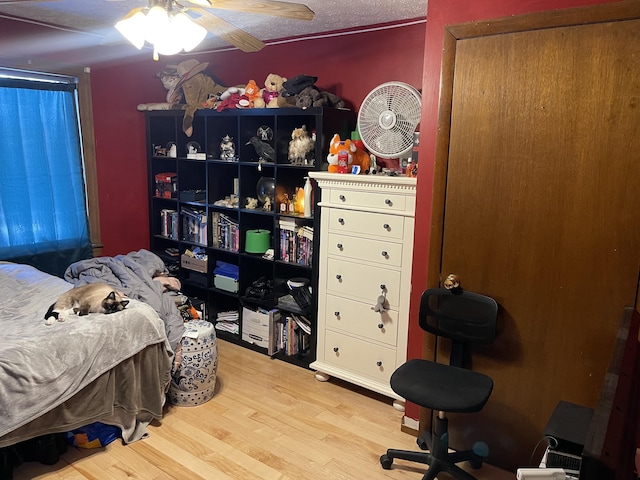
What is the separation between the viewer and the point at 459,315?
7.64 ft

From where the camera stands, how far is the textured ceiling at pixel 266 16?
9.37 ft

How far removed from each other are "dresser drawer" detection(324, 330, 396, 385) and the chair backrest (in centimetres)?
61

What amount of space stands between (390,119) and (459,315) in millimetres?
1229

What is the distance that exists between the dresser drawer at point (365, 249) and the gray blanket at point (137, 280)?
1020 mm

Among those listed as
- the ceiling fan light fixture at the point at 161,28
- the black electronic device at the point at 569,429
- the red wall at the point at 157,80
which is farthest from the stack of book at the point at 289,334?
the ceiling fan light fixture at the point at 161,28

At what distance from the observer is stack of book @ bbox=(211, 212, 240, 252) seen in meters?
Answer: 3.77

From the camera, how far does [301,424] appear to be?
9.09ft

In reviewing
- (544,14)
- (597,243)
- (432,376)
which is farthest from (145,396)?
(544,14)

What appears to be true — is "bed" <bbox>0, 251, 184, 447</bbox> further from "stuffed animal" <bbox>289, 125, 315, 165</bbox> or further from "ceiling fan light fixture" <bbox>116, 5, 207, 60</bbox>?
"ceiling fan light fixture" <bbox>116, 5, 207, 60</bbox>

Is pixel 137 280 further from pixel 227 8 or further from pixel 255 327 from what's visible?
pixel 227 8

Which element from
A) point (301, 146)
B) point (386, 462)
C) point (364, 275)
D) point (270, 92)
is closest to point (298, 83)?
point (270, 92)

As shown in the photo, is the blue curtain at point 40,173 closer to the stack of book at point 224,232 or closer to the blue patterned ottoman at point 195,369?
the stack of book at point 224,232

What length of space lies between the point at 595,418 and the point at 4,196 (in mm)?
3684

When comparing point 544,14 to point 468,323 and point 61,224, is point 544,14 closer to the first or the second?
point 468,323
